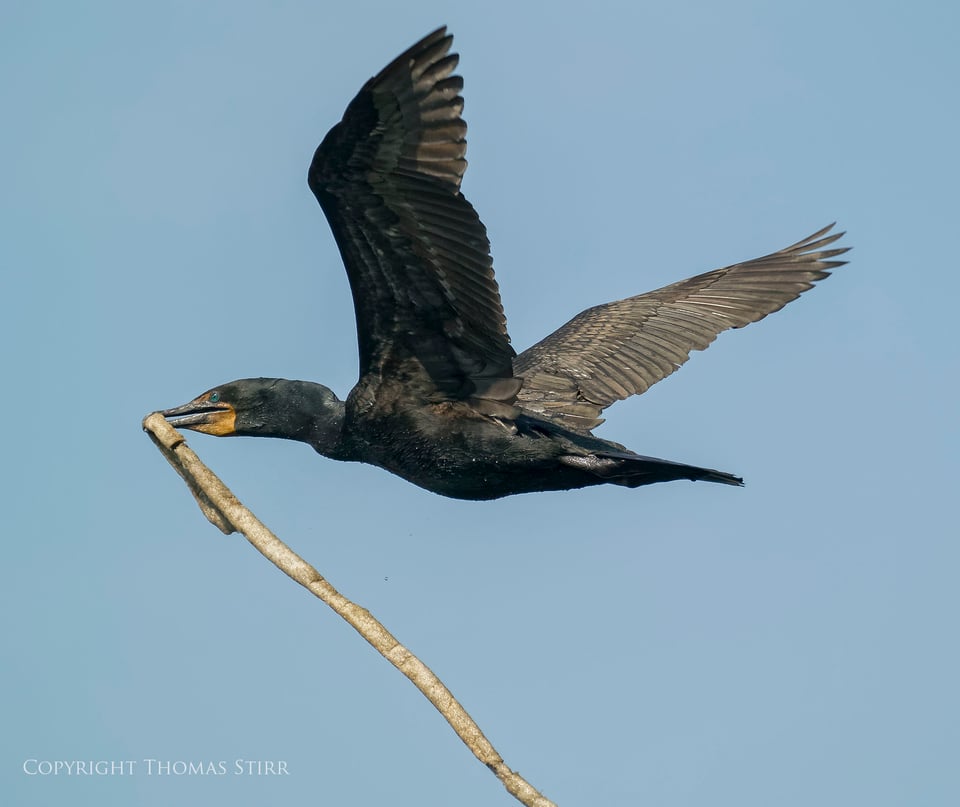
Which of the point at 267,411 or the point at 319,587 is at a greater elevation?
the point at 267,411

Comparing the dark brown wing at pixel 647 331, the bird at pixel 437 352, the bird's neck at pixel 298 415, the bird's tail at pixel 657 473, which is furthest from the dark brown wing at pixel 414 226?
the dark brown wing at pixel 647 331

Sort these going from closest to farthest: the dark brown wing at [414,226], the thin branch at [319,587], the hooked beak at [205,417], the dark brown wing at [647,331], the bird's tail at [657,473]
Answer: the thin branch at [319,587] → the dark brown wing at [414,226] → the bird's tail at [657,473] → the hooked beak at [205,417] → the dark brown wing at [647,331]

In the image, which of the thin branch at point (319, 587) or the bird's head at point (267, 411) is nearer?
the thin branch at point (319, 587)

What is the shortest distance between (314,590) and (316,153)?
6.22ft

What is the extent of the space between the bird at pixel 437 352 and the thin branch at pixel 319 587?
91 centimetres

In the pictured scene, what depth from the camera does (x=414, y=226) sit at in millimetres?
6469

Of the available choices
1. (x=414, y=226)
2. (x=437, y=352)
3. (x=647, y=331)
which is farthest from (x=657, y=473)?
(x=647, y=331)

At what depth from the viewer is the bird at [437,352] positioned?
243 inches

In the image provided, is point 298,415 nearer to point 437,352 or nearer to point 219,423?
point 219,423

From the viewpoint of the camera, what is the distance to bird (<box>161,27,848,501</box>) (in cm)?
618

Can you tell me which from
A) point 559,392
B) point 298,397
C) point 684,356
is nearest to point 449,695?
point 298,397

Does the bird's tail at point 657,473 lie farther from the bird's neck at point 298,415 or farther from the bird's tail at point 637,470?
the bird's neck at point 298,415

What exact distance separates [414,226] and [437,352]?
3.06 ft

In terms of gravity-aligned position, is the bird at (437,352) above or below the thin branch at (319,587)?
above
